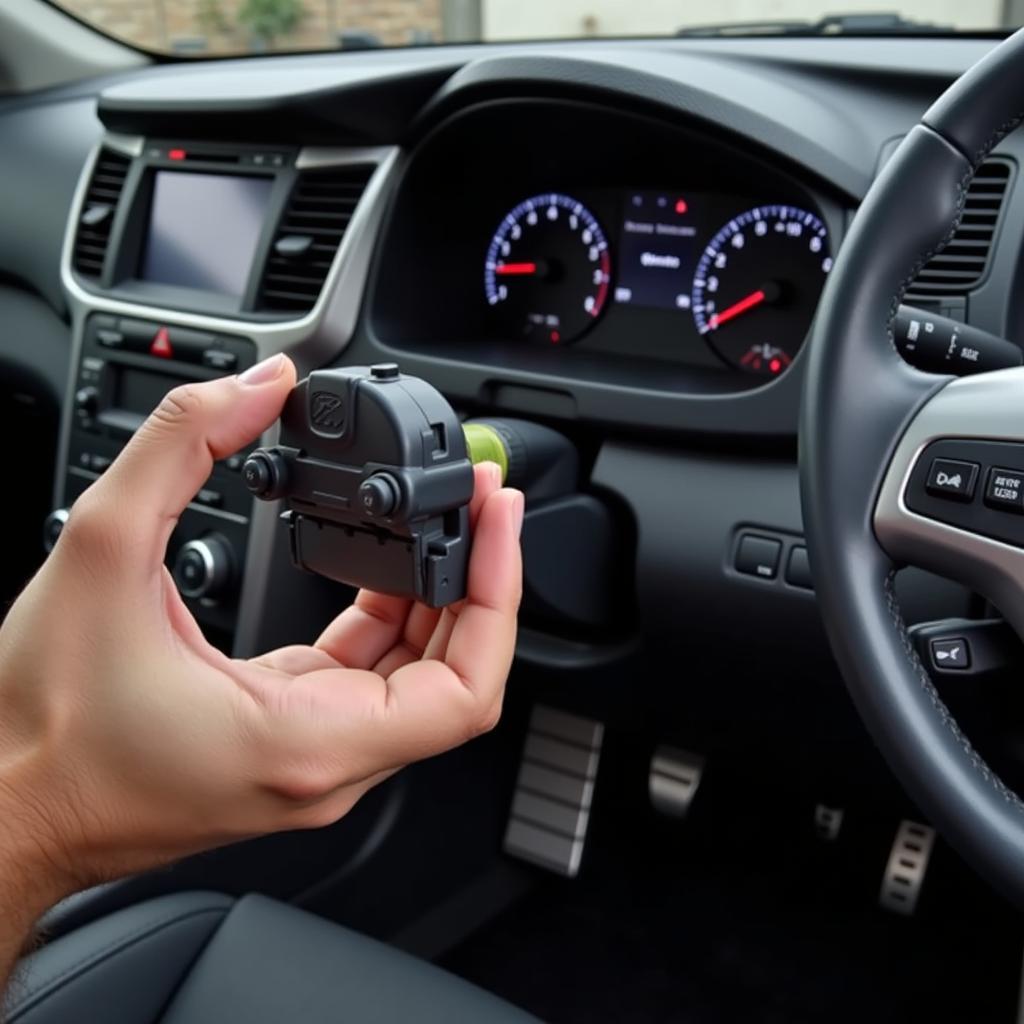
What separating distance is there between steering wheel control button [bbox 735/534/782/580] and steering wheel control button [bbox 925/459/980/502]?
0.43m

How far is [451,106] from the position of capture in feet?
4.57

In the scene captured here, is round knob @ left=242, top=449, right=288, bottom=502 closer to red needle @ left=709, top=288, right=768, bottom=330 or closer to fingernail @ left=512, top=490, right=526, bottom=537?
fingernail @ left=512, top=490, right=526, bottom=537

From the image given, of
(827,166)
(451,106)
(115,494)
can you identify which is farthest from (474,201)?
(115,494)

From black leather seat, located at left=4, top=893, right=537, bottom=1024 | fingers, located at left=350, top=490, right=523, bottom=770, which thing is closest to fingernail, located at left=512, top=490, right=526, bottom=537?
fingers, located at left=350, top=490, right=523, bottom=770

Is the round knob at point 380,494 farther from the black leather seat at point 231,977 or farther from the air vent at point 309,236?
the air vent at point 309,236

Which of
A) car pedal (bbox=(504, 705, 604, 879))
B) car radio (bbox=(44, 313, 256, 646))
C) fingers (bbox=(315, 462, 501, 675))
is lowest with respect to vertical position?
car pedal (bbox=(504, 705, 604, 879))

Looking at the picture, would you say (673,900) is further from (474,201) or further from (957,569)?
(957,569)

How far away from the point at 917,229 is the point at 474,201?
82cm

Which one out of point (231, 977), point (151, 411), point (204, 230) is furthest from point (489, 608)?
point (204, 230)

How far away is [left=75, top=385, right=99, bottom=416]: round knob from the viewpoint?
1.76 metres

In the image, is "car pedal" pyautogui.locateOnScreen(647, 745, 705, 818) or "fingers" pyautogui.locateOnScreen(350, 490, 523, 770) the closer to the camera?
"fingers" pyautogui.locateOnScreen(350, 490, 523, 770)

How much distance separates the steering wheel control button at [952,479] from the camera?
773 mm

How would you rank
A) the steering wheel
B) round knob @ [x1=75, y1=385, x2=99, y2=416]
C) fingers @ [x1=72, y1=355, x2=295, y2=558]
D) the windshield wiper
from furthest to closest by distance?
round knob @ [x1=75, y1=385, x2=99, y2=416] → the windshield wiper → the steering wheel → fingers @ [x1=72, y1=355, x2=295, y2=558]

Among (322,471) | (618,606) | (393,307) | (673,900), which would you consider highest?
(322,471)
